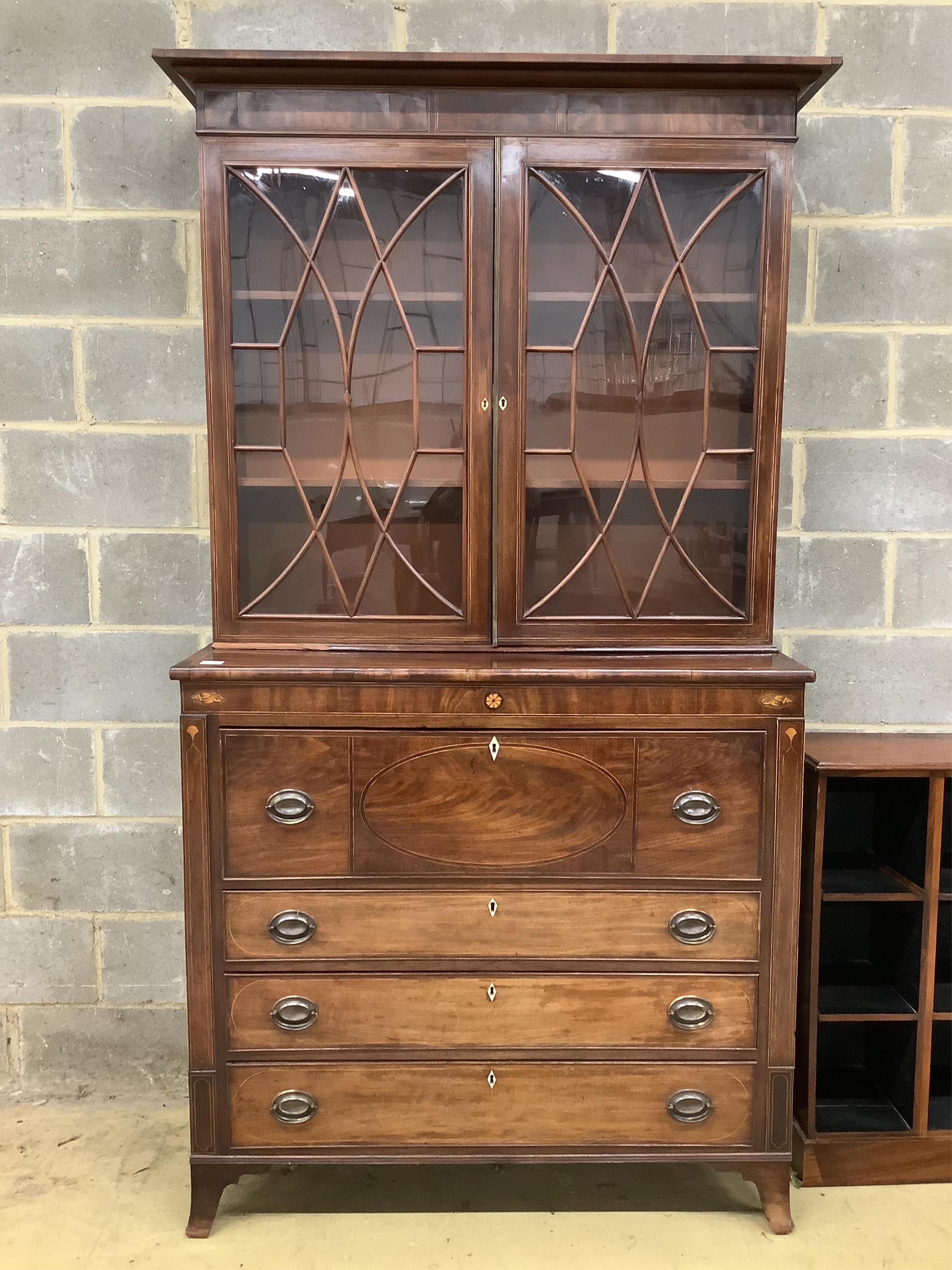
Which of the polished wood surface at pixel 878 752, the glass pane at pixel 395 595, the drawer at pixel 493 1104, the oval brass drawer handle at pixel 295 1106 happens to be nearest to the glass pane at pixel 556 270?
the glass pane at pixel 395 595

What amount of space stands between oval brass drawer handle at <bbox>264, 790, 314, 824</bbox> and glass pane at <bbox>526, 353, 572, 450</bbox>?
80cm

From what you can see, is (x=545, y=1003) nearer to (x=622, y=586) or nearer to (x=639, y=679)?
(x=639, y=679)

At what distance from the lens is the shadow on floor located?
198cm

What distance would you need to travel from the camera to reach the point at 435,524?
1869mm

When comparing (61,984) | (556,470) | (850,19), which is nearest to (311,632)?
(556,470)

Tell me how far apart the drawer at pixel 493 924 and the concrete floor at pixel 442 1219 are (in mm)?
567

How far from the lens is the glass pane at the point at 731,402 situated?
183 centimetres

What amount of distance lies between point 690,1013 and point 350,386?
1.38 m

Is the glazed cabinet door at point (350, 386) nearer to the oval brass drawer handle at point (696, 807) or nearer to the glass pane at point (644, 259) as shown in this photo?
the glass pane at point (644, 259)

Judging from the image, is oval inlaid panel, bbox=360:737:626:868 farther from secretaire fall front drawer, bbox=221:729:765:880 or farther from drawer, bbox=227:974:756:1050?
drawer, bbox=227:974:756:1050

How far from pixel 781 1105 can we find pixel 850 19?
234 cm

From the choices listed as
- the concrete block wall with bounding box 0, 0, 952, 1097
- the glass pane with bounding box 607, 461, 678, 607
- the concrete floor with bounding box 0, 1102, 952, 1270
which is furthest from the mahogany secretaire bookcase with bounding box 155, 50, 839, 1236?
the concrete block wall with bounding box 0, 0, 952, 1097

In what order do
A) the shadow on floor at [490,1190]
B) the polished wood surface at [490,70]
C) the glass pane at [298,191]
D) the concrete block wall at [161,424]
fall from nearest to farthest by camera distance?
the polished wood surface at [490,70]
the glass pane at [298,191]
the shadow on floor at [490,1190]
the concrete block wall at [161,424]

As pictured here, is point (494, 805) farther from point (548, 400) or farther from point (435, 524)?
point (548, 400)
